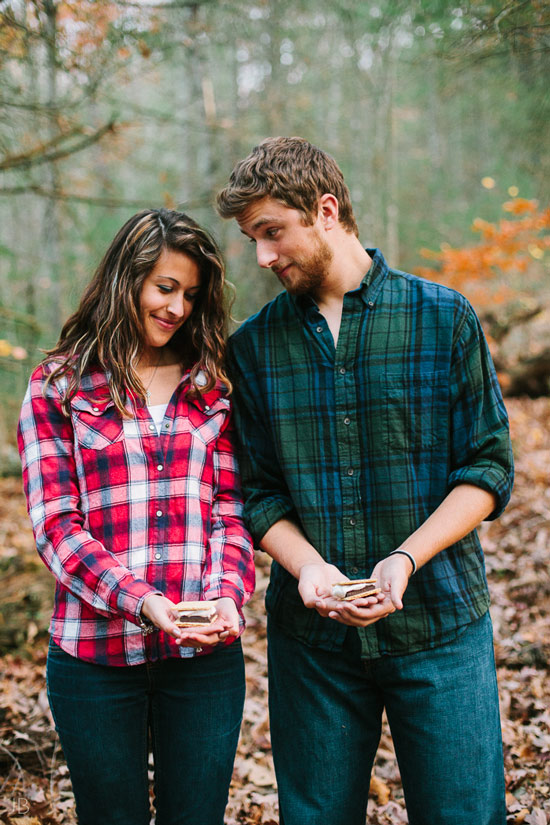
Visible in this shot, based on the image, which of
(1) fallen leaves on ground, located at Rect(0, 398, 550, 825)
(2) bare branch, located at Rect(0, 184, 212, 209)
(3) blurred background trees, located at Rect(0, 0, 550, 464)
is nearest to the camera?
(1) fallen leaves on ground, located at Rect(0, 398, 550, 825)

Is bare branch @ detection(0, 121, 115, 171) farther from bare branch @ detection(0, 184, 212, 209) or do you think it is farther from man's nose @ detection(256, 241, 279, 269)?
man's nose @ detection(256, 241, 279, 269)

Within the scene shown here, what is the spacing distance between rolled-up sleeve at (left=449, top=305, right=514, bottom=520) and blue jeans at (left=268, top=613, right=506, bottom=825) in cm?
54

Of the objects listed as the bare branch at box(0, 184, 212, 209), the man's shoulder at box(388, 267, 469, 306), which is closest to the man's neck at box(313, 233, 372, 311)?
the man's shoulder at box(388, 267, 469, 306)

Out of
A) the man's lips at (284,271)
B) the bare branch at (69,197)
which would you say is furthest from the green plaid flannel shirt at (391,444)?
the bare branch at (69,197)

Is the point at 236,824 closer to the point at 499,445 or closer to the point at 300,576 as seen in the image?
the point at 300,576

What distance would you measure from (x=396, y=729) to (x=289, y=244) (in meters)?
1.74

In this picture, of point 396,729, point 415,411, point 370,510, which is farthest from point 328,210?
point 396,729

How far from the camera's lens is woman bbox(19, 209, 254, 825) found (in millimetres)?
2178

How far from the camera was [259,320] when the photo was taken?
8.43 ft

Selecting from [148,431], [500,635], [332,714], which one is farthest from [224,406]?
[500,635]

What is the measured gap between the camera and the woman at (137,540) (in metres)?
2.18

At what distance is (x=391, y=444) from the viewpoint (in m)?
2.29

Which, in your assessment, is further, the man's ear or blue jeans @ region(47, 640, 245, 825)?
the man's ear

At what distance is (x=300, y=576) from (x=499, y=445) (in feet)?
2.69
